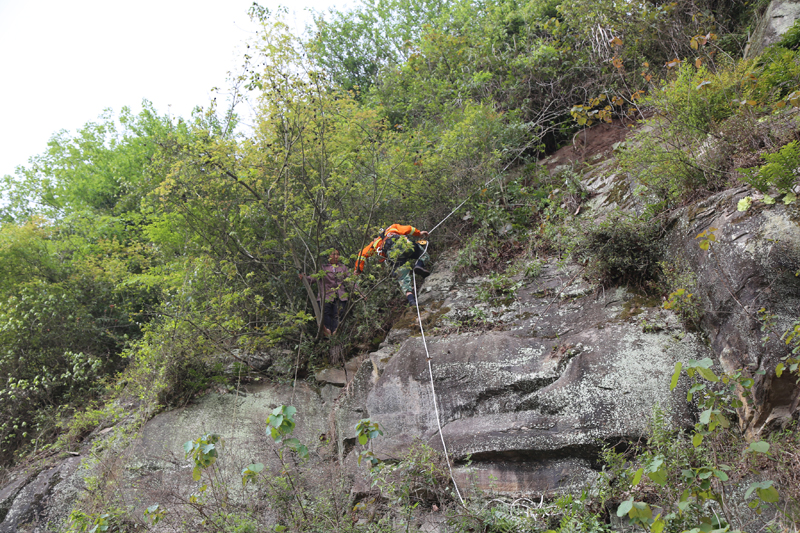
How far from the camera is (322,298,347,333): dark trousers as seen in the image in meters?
8.63

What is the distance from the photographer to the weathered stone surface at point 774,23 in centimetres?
757

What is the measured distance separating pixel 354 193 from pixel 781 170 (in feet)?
20.4

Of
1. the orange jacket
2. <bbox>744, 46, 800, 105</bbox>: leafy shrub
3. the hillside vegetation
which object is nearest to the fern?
the hillside vegetation

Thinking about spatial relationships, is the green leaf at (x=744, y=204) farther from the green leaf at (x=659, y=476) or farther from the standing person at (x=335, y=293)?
the standing person at (x=335, y=293)

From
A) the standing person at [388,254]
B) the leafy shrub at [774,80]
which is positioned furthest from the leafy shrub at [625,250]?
the standing person at [388,254]

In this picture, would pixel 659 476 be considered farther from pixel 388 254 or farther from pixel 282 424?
pixel 388 254

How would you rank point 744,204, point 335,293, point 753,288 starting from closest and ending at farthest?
point 753,288, point 744,204, point 335,293

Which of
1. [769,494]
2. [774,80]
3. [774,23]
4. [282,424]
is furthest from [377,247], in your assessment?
[774,23]

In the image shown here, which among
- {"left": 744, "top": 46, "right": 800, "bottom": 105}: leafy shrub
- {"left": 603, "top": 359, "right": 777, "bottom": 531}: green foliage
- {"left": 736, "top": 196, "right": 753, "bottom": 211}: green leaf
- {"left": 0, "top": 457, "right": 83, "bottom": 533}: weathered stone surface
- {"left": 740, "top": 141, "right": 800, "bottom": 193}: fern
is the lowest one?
{"left": 603, "top": 359, "right": 777, "bottom": 531}: green foliage

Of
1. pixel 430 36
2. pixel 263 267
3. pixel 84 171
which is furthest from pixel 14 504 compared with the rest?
pixel 430 36

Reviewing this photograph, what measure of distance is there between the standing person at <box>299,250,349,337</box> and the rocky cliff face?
89cm

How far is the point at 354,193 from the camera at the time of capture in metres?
8.86

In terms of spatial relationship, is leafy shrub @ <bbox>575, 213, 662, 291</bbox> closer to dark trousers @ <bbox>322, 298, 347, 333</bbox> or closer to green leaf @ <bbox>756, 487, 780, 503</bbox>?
green leaf @ <bbox>756, 487, 780, 503</bbox>

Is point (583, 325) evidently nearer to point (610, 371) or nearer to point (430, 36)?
point (610, 371)
